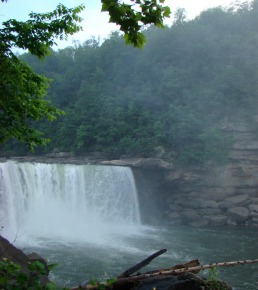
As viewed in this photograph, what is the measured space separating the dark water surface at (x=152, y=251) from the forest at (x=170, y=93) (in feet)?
18.4

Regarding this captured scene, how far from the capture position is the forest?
79.0 feet

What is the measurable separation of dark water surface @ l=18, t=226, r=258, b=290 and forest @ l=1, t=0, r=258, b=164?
18.4ft

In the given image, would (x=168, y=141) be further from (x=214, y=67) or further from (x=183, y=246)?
(x=183, y=246)

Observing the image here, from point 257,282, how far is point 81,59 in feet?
101

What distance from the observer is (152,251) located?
14.2m

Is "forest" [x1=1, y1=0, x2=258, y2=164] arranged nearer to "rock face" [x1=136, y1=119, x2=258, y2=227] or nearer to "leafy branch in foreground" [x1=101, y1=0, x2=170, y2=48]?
"rock face" [x1=136, y1=119, x2=258, y2=227]

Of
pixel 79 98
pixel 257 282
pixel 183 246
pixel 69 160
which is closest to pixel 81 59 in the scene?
pixel 79 98

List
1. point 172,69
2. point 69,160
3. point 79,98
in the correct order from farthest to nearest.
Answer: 1. point 79,98
2. point 172,69
3. point 69,160

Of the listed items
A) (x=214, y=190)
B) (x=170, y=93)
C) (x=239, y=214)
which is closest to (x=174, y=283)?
(x=239, y=214)

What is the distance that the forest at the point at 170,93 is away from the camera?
24.1 m

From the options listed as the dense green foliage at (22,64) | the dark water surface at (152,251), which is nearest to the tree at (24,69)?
the dense green foliage at (22,64)

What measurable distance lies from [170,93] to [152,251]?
15.4 m

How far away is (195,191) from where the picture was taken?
72.2 feet

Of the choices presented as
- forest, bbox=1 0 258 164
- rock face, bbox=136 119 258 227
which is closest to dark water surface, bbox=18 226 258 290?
rock face, bbox=136 119 258 227
